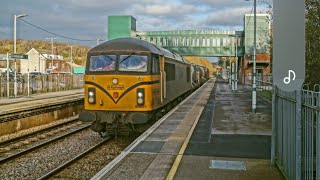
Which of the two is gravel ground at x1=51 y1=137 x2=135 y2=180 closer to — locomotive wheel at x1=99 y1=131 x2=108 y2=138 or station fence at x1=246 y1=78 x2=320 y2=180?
locomotive wheel at x1=99 y1=131 x2=108 y2=138

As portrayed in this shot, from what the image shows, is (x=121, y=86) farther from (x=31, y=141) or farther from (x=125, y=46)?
(x=31, y=141)

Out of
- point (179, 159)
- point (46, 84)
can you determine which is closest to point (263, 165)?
point (179, 159)

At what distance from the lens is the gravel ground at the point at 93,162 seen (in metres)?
9.68

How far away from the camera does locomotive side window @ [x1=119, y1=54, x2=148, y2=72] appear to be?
42.8 feet

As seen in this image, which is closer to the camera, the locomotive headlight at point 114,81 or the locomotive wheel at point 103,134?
the locomotive headlight at point 114,81

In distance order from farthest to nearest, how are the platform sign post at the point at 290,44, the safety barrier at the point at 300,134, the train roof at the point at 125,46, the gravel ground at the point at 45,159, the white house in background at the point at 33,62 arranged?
1. the white house in background at the point at 33,62
2. the train roof at the point at 125,46
3. the gravel ground at the point at 45,159
4. the safety barrier at the point at 300,134
5. the platform sign post at the point at 290,44

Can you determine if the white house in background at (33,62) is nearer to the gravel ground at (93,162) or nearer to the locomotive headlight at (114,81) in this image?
the gravel ground at (93,162)

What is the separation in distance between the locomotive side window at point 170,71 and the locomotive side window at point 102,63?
288cm

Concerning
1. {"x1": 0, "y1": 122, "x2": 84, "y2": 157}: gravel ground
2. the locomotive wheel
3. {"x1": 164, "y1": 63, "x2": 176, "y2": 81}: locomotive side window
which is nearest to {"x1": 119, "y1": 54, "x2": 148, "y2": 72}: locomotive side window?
{"x1": 164, "y1": 63, "x2": 176, "y2": 81}: locomotive side window

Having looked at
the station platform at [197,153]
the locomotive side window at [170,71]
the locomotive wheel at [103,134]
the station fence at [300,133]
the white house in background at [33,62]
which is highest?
the white house in background at [33,62]

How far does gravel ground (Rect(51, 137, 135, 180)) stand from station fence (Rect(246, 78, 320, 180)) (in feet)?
15.3

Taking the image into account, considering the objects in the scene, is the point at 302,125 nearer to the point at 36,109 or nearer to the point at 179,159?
the point at 179,159

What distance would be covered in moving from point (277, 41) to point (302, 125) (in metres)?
1.64

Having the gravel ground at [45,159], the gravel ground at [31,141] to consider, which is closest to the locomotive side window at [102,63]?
the gravel ground at [45,159]
